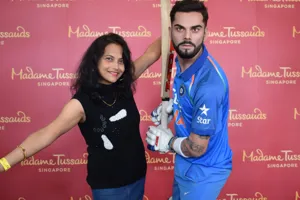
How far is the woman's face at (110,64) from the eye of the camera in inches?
64.0

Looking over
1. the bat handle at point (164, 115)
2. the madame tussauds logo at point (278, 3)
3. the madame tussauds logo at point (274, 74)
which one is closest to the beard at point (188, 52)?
the bat handle at point (164, 115)

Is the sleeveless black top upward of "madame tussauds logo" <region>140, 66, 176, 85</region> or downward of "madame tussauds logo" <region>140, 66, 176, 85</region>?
downward

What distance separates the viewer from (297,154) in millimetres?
3031

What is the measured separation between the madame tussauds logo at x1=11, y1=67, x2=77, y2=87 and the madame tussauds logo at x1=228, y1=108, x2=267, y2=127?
4.96ft

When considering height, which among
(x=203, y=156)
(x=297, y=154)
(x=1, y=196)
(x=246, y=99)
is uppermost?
(x=246, y=99)

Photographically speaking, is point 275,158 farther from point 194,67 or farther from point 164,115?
point 194,67

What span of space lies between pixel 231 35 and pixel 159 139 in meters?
1.68

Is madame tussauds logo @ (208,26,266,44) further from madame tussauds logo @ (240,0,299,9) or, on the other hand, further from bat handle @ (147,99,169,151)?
bat handle @ (147,99,169,151)

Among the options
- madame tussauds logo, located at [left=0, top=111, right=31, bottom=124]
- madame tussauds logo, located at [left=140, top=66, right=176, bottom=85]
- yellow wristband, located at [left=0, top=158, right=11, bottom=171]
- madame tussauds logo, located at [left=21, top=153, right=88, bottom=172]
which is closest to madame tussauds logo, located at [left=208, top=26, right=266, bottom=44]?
madame tussauds logo, located at [left=140, top=66, right=176, bottom=85]

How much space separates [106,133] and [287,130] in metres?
2.06

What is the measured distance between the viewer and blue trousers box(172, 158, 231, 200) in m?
1.55

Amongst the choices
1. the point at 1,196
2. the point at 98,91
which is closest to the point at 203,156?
the point at 98,91

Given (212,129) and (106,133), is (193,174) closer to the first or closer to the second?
(212,129)

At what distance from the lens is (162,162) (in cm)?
303
